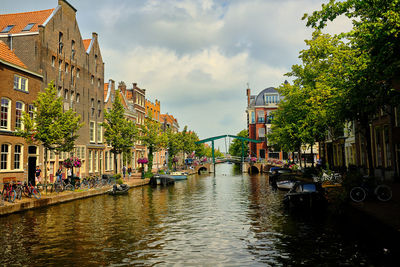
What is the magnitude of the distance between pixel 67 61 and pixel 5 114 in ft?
39.0

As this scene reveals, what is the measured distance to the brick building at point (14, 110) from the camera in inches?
1075

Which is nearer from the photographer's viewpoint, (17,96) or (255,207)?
(255,207)

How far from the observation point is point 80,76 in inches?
1602

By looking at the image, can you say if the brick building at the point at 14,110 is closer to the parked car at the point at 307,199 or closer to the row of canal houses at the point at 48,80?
the row of canal houses at the point at 48,80

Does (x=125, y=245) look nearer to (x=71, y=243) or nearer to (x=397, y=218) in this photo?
(x=71, y=243)

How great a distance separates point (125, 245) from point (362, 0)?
44.7 ft

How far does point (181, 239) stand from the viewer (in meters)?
13.8

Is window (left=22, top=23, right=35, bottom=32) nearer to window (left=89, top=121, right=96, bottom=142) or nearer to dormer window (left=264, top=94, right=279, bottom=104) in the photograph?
window (left=89, top=121, right=96, bottom=142)

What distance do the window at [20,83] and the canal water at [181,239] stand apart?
517 inches

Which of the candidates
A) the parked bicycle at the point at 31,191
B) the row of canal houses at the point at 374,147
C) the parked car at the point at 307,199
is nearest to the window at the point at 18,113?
the parked bicycle at the point at 31,191

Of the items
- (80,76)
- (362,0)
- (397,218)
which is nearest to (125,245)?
(397,218)

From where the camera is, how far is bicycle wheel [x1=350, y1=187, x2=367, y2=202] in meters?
17.5

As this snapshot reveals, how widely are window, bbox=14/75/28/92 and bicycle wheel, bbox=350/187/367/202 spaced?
27352 mm

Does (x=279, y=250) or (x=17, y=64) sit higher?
(x=17, y=64)
